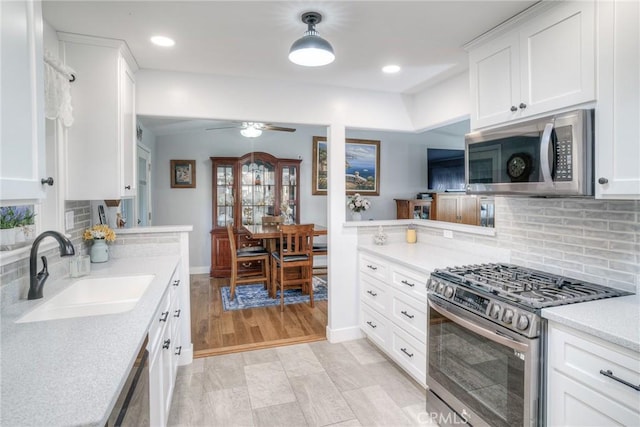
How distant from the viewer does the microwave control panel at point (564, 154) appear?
5.32ft

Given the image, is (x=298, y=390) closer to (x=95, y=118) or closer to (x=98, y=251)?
(x=98, y=251)

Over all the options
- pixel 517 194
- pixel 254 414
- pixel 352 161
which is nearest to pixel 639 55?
pixel 517 194

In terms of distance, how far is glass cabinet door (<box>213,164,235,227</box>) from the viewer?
5.79m

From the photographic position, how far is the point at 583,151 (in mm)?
1578

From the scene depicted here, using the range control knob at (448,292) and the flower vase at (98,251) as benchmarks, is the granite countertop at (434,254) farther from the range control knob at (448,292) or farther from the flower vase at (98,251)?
the flower vase at (98,251)

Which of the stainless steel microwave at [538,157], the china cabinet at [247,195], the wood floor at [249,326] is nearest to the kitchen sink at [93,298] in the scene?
the wood floor at [249,326]

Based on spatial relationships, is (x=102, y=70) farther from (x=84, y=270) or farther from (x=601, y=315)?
(x=601, y=315)

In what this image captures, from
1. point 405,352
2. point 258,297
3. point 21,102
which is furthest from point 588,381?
point 258,297

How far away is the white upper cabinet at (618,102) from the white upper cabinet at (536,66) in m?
0.06

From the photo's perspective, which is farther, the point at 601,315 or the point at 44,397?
the point at 601,315

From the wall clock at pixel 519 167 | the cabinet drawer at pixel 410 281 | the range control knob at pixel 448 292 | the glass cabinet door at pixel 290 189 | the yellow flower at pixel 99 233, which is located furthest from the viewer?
the glass cabinet door at pixel 290 189

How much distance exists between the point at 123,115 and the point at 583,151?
8.91 feet

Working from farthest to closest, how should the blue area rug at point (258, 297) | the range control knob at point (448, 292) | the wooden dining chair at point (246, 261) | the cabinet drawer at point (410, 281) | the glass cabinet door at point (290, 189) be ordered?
the glass cabinet door at point (290, 189) < the wooden dining chair at point (246, 261) < the blue area rug at point (258, 297) < the cabinet drawer at point (410, 281) < the range control knob at point (448, 292)

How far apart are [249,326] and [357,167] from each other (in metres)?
3.60
